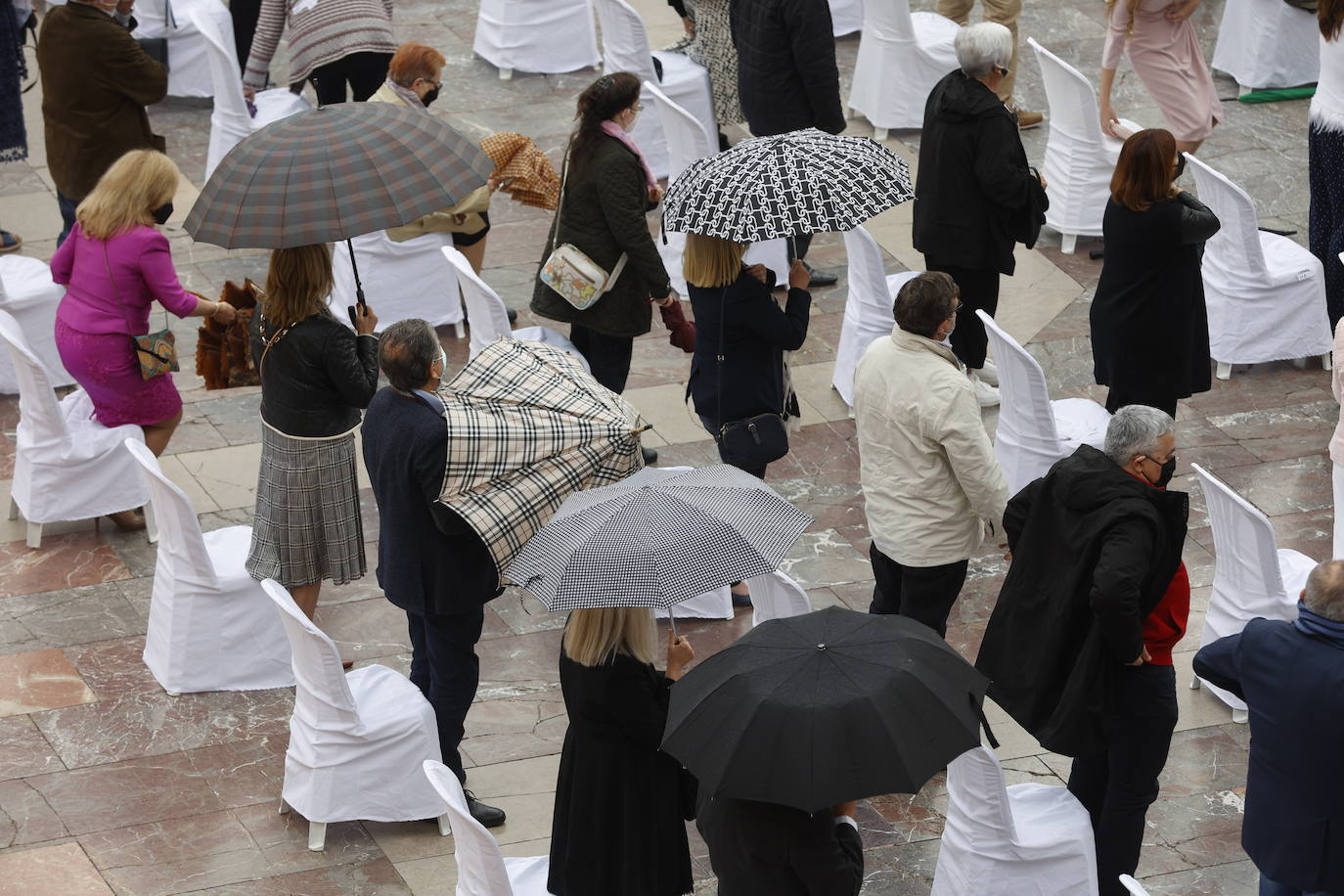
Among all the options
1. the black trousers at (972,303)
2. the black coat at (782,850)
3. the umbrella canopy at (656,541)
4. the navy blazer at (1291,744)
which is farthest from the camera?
the black trousers at (972,303)

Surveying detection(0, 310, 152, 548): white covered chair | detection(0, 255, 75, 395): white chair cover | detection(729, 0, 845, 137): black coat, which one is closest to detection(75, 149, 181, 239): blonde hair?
detection(0, 310, 152, 548): white covered chair

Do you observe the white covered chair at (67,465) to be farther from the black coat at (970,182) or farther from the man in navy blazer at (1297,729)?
the man in navy blazer at (1297,729)

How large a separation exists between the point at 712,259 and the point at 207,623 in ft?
7.15

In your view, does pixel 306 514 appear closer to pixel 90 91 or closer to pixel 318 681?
pixel 318 681

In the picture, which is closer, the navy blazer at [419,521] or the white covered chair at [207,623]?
the navy blazer at [419,521]

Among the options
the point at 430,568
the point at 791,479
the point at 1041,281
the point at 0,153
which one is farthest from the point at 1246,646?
the point at 0,153

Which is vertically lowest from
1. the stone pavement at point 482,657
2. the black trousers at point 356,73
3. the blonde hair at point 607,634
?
the stone pavement at point 482,657

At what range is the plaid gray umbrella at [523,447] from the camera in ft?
17.8

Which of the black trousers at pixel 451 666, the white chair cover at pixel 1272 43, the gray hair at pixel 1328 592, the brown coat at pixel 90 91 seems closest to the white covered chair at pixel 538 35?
the brown coat at pixel 90 91

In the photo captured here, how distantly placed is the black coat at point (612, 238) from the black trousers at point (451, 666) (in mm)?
1856

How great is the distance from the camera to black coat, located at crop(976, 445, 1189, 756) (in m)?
4.82

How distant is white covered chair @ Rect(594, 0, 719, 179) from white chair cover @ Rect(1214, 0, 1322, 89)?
10.9ft

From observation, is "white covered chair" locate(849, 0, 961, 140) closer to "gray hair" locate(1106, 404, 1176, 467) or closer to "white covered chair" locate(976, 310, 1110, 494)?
"white covered chair" locate(976, 310, 1110, 494)

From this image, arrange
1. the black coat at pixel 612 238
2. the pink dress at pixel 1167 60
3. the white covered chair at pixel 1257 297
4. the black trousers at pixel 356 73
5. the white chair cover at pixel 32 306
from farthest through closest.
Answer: the black trousers at pixel 356 73 < the pink dress at pixel 1167 60 < the white chair cover at pixel 32 306 < the white covered chair at pixel 1257 297 < the black coat at pixel 612 238
